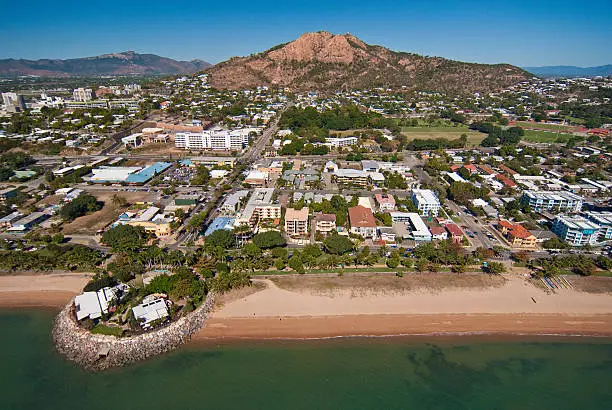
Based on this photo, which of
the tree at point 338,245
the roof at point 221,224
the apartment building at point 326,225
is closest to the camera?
the tree at point 338,245

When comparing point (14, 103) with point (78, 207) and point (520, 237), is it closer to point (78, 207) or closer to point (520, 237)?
point (78, 207)

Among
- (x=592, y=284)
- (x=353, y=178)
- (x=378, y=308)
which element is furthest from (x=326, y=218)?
(x=592, y=284)

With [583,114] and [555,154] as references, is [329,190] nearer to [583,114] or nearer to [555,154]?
[555,154]

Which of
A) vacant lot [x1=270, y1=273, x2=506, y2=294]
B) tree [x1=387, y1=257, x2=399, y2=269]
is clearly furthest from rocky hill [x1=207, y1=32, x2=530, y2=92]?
vacant lot [x1=270, y1=273, x2=506, y2=294]

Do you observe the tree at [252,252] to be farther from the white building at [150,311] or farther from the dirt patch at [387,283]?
the white building at [150,311]

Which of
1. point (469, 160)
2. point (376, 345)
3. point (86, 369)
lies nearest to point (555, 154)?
point (469, 160)

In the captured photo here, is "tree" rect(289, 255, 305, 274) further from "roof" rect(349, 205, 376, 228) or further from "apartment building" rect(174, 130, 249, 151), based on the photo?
"apartment building" rect(174, 130, 249, 151)

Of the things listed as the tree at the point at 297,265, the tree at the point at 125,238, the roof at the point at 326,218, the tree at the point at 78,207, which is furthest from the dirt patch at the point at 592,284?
the tree at the point at 78,207
